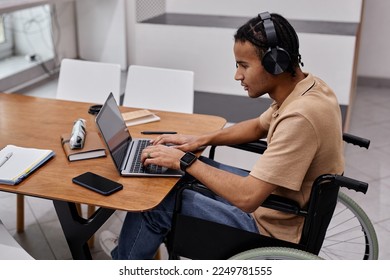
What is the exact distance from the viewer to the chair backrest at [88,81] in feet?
8.86

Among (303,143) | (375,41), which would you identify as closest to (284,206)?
(303,143)

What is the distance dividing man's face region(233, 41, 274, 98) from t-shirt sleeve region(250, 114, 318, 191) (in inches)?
6.8

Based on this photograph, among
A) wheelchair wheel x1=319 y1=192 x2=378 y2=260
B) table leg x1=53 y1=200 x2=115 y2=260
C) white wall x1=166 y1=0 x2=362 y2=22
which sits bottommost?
wheelchair wheel x1=319 y1=192 x2=378 y2=260

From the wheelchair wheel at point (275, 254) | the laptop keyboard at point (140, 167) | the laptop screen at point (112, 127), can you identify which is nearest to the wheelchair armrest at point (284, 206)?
the wheelchair wheel at point (275, 254)

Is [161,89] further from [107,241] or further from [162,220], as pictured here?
[162,220]

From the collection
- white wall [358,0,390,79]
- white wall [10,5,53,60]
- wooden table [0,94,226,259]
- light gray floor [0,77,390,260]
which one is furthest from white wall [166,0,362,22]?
wooden table [0,94,226,259]

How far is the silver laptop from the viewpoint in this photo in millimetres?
1666

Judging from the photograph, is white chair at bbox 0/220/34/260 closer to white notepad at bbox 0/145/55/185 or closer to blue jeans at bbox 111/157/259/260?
white notepad at bbox 0/145/55/185

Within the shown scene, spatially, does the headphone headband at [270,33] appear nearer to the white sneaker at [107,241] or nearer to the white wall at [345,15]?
the white sneaker at [107,241]

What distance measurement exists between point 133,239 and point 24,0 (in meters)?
2.41

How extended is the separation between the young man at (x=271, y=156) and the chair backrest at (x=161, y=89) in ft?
2.98

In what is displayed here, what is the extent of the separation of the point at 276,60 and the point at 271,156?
0.92 ft

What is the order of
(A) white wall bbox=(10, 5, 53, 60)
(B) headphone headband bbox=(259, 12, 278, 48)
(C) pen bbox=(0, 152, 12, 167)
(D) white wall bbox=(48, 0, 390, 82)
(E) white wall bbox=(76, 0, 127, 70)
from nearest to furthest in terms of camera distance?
(B) headphone headband bbox=(259, 12, 278, 48) < (C) pen bbox=(0, 152, 12, 167) < (D) white wall bbox=(48, 0, 390, 82) < (A) white wall bbox=(10, 5, 53, 60) < (E) white wall bbox=(76, 0, 127, 70)
